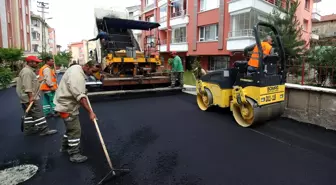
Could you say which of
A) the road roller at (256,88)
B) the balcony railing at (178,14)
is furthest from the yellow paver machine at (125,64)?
the balcony railing at (178,14)

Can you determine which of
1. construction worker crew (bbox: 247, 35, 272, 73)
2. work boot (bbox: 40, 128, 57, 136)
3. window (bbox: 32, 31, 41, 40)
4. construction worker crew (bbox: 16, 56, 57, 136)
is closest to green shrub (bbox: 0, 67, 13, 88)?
construction worker crew (bbox: 16, 56, 57, 136)

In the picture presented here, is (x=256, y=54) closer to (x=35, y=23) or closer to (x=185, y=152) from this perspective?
(x=185, y=152)

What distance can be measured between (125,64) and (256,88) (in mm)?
4756

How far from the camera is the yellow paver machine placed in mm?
7164

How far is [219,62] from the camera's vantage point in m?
17.5

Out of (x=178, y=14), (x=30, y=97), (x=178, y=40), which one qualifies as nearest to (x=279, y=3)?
(x=178, y=40)

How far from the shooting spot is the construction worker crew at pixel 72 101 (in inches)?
114

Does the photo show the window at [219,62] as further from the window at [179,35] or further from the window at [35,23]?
the window at [35,23]

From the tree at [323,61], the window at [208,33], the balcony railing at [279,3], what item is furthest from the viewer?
the window at [208,33]

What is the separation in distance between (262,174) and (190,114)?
2876mm

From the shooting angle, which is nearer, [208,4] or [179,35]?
[208,4]

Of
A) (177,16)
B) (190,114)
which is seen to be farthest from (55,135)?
(177,16)

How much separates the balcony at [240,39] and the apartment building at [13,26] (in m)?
19.8

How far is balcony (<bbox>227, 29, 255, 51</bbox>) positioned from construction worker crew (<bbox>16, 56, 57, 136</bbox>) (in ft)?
39.1
